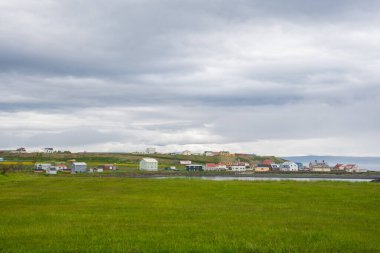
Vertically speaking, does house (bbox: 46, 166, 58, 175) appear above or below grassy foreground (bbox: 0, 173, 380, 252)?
above

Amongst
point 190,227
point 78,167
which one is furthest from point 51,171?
point 190,227

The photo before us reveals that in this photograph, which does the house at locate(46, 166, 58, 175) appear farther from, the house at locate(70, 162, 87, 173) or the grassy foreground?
the grassy foreground

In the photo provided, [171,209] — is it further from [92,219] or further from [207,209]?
[92,219]

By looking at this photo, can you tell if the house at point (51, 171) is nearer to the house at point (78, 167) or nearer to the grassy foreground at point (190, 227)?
the house at point (78, 167)

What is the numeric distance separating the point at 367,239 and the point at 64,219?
15.7 m

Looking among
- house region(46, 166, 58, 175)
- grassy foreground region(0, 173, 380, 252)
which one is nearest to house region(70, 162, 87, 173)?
house region(46, 166, 58, 175)

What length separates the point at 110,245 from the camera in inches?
699

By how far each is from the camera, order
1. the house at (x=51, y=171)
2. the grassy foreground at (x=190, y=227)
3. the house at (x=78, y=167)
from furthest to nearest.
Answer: the house at (x=78, y=167), the house at (x=51, y=171), the grassy foreground at (x=190, y=227)

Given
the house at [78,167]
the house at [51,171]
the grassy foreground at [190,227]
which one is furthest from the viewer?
the house at [78,167]

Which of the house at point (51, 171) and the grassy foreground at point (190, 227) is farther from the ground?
the house at point (51, 171)

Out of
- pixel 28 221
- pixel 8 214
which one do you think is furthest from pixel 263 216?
pixel 8 214

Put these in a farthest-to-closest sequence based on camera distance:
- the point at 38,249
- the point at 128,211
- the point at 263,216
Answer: the point at 128,211 < the point at 263,216 < the point at 38,249

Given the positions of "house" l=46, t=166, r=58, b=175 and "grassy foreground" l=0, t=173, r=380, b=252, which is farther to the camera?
"house" l=46, t=166, r=58, b=175

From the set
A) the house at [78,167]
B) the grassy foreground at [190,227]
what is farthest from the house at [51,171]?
the grassy foreground at [190,227]
